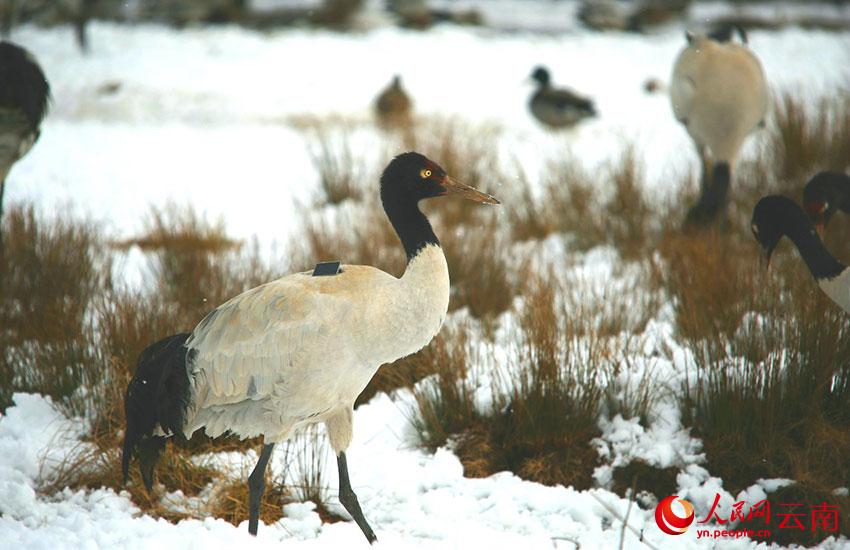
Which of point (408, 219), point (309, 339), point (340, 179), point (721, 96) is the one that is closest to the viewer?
point (309, 339)

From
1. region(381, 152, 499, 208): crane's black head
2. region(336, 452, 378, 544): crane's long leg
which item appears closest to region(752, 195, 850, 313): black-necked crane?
region(381, 152, 499, 208): crane's black head

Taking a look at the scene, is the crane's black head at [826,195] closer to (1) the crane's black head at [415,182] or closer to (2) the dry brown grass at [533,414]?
(2) the dry brown grass at [533,414]

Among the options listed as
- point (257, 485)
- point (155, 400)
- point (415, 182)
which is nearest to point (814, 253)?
point (415, 182)

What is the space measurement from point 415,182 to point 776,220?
1.66 m

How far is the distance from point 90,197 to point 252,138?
2568 millimetres

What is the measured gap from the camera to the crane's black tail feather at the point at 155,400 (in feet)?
10.0

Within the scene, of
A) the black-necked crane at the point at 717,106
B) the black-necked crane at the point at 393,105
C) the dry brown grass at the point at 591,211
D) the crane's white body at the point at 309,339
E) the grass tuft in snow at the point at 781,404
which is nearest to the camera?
the crane's white body at the point at 309,339

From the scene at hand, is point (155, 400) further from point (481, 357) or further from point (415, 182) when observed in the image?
point (481, 357)

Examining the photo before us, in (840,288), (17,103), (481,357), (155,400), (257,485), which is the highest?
(17,103)

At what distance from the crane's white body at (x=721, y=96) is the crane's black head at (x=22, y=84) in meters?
4.32

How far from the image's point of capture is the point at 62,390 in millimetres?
3996

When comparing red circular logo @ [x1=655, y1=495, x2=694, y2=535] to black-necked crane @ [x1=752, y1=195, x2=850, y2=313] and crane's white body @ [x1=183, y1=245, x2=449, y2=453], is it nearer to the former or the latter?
black-necked crane @ [x1=752, y1=195, x2=850, y2=313]

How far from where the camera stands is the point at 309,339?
2.83 meters

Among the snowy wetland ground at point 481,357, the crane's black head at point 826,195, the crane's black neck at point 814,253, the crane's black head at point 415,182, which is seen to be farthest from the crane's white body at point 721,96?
the crane's black head at point 415,182
